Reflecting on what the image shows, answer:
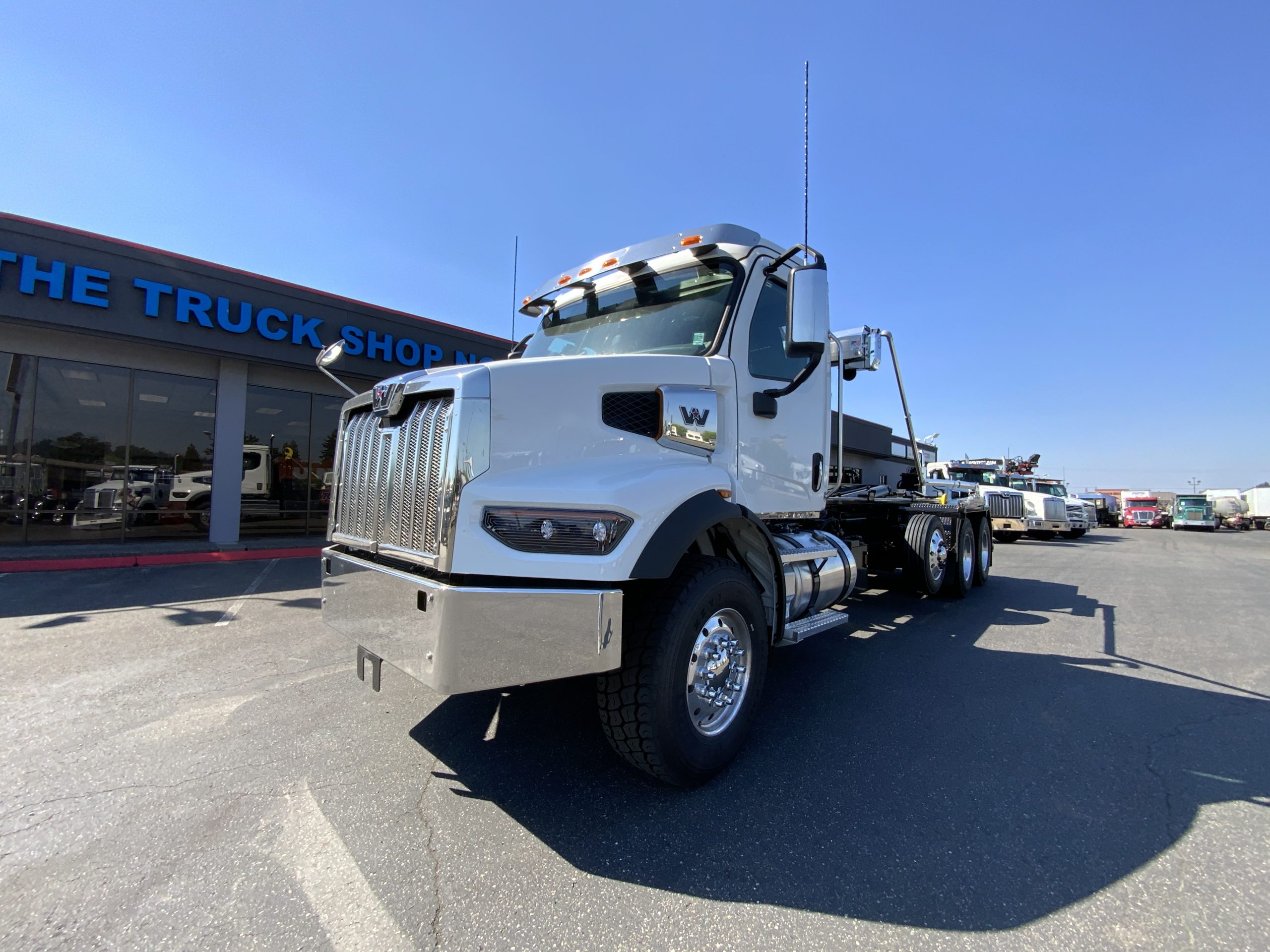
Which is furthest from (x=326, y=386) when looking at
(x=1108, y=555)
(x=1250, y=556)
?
(x=1250, y=556)

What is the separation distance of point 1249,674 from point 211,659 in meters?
8.23

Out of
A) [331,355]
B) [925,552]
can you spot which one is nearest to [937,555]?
[925,552]

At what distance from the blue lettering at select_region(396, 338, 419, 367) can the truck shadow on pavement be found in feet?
33.5

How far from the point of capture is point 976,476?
1850 cm

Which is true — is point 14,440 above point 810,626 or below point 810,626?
above

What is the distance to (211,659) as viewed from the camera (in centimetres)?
446

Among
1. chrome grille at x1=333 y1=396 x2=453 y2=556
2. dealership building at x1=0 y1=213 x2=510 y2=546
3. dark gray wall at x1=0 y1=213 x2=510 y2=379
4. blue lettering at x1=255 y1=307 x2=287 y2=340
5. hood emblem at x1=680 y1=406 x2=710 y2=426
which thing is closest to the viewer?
chrome grille at x1=333 y1=396 x2=453 y2=556

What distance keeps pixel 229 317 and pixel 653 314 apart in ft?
33.3

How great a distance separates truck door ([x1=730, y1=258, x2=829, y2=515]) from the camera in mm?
3438

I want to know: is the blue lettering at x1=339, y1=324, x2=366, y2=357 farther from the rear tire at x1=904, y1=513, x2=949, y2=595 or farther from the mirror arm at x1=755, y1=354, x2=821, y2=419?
the rear tire at x1=904, y1=513, x2=949, y2=595

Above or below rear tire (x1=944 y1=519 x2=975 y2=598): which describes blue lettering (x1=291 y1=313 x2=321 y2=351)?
above

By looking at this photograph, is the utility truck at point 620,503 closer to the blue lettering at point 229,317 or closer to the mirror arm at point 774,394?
the mirror arm at point 774,394


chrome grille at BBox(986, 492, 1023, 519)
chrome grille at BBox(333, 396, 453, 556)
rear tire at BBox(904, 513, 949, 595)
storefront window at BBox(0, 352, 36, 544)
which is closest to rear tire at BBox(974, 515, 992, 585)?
rear tire at BBox(904, 513, 949, 595)

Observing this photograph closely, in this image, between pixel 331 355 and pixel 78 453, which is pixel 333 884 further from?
pixel 78 453
